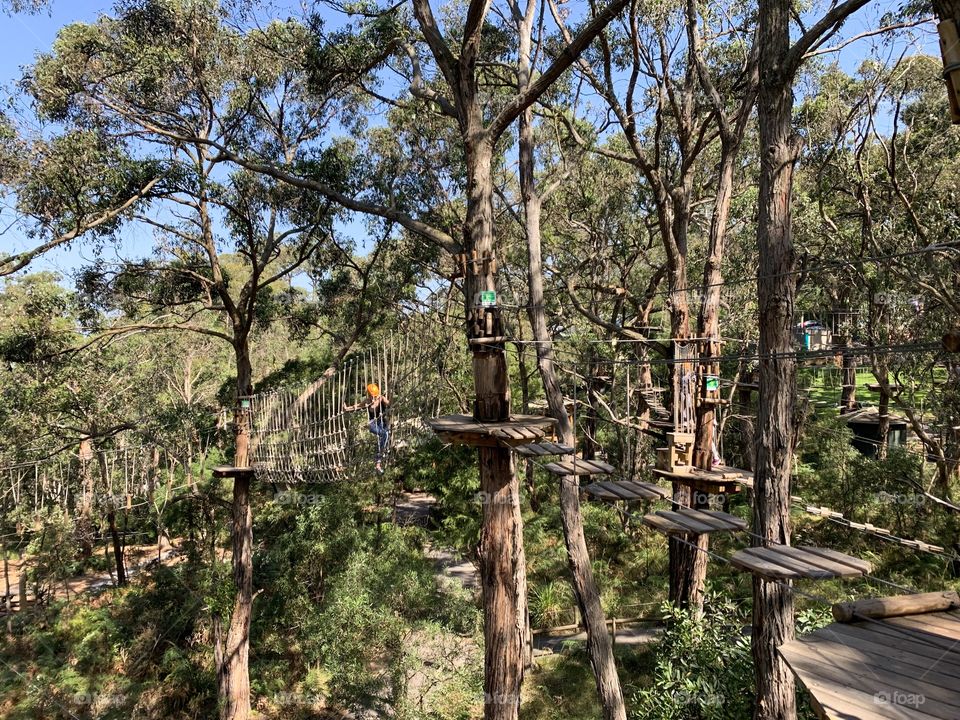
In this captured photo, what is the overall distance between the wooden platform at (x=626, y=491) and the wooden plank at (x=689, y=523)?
11cm

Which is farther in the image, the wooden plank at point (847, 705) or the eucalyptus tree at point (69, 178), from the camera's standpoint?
the eucalyptus tree at point (69, 178)

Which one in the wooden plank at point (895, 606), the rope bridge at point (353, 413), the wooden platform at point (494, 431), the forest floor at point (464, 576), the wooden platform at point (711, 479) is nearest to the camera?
the wooden plank at point (895, 606)

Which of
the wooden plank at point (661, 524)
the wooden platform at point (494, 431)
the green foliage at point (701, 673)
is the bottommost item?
the green foliage at point (701, 673)

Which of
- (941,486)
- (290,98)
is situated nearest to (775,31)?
(290,98)

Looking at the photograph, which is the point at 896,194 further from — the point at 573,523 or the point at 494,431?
the point at 494,431

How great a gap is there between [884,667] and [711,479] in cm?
266

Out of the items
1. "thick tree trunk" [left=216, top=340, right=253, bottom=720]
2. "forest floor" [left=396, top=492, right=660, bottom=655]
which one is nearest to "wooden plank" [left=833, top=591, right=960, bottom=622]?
"forest floor" [left=396, top=492, right=660, bottom=655]

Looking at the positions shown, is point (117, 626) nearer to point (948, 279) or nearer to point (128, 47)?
point (128, 47)

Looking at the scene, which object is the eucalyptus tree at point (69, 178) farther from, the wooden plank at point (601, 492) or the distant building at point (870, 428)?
the distant building at point (870, 428)

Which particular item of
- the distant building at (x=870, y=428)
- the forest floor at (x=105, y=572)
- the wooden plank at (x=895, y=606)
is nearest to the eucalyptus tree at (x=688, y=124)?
the wooden plank at (x=895, y=606)

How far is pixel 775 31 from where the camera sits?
3572 millimetres

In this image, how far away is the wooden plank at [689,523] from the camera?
8.72 feet

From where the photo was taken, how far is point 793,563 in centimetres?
209

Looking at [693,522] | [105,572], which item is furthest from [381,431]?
[105,572]
